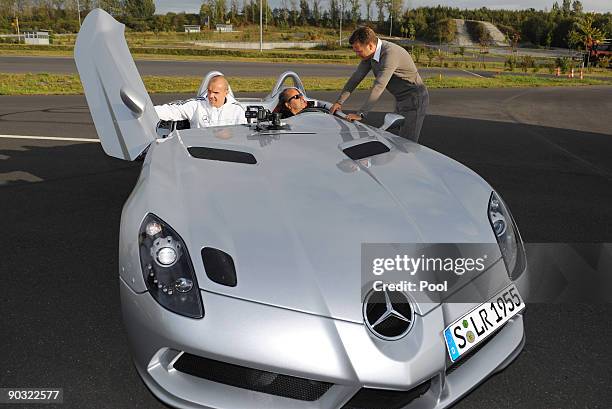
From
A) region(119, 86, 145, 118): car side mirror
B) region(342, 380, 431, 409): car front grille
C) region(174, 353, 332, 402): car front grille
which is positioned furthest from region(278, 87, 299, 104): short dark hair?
region(342, 380, 431, 409): car front grille

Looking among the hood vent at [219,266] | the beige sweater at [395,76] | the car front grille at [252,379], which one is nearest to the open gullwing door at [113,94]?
the hood vent at [219,266]

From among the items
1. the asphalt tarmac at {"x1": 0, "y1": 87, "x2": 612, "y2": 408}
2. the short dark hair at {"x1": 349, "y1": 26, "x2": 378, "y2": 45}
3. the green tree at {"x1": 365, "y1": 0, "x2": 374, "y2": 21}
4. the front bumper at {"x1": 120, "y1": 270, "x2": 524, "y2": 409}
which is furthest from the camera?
the green tree at {"x1": 365, "y1": 0, "x2": 374, "y2": 21}

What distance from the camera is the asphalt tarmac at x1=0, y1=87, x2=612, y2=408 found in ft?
7.88

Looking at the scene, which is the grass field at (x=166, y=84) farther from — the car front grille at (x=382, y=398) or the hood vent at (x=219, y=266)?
the car front grille at (x=382, y=398)

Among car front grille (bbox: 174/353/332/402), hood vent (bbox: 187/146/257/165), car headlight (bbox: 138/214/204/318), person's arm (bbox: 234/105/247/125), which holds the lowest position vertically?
car front grille (bbox: 174/353/332/402)

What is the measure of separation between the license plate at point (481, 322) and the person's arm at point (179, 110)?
3.30m

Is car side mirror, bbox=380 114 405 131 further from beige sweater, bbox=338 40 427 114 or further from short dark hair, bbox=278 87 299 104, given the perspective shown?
short dark hair, bbox=278 87 299 104

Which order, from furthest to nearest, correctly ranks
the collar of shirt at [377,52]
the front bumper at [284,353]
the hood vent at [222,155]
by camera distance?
1. the collar of shirt at [377,52]
2. the hood vent at [222,155]
3. the front bumper at [284,353]

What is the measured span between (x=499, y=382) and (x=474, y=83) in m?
19.1

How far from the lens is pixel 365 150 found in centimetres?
306

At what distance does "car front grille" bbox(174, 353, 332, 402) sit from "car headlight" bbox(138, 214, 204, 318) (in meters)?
0.18

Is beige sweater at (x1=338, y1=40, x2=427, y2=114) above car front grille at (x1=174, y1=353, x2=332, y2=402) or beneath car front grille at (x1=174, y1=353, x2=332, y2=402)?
above

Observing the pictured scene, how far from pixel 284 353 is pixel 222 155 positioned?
1.47 meters

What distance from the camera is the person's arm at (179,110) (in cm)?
454
